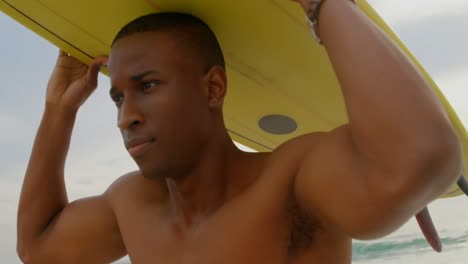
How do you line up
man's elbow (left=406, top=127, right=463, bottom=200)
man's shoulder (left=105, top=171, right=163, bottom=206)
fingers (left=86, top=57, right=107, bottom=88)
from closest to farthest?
man's elbow (left=406, top=127, right=463, bottom=200) → man's shoulder (left=105, top=171, right=163, bottom=206) → fingers (left=86, top=57, right=107, bottom=88)

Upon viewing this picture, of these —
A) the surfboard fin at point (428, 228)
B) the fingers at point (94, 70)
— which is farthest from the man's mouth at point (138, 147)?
the surfboard fin at point (428, 228)

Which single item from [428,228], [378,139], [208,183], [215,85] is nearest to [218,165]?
[208,183]

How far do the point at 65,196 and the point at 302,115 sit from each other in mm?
754

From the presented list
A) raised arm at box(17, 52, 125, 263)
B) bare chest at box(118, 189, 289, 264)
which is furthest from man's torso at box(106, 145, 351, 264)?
raised arm at box(17, 52, 125, 263)

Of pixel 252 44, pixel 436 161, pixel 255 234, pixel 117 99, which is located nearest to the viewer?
pixel 436 161

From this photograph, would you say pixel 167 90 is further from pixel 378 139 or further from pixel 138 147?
pixel 378 139

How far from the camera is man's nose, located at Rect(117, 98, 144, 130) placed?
3.55 feet

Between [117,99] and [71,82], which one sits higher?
[71,82]

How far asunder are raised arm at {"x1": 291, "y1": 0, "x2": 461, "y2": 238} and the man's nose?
40 cm

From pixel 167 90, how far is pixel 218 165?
215 millimetres

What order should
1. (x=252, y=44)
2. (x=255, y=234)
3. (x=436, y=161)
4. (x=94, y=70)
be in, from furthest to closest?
1. (x=94, y=70)
2. (x=252, y=44)
3. (x=255, y=234)
4. (x=436, y=161)

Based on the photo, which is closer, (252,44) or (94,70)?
(252,44)

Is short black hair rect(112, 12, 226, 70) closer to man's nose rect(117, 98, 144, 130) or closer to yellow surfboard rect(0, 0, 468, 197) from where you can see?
yellow surfboard rect(0, 0, 468, 197)

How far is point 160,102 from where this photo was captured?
109cm
